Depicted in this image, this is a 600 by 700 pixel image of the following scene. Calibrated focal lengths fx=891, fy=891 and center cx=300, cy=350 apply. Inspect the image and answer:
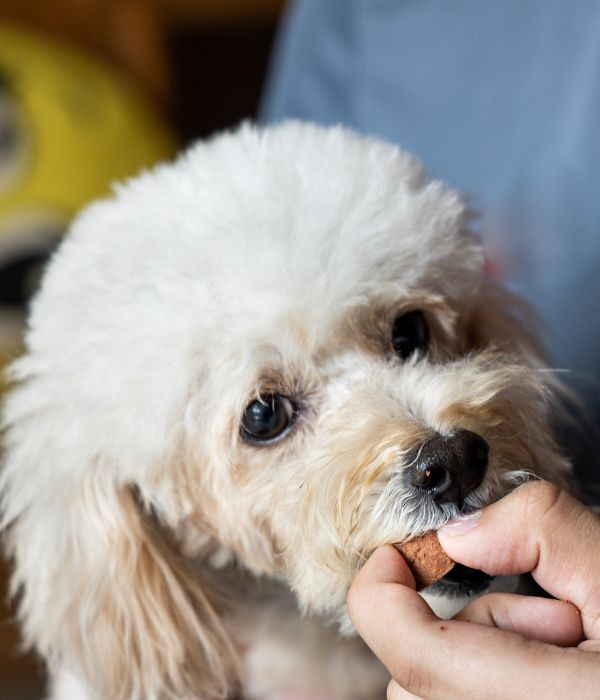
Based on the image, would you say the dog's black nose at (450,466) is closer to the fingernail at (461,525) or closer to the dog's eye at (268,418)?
the fingernail at (461,525)

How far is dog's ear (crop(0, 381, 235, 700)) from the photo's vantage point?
2.93 ft

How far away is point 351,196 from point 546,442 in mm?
292

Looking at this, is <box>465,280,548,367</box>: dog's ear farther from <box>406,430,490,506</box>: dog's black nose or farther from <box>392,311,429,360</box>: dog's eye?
<box>406,430,490,506</box>: dog's black nose

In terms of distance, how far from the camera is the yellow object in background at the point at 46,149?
6.53 feet

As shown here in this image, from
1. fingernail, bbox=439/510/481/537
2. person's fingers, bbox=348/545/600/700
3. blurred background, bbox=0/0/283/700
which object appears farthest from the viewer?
blurred background, bbox=0/0/283/700

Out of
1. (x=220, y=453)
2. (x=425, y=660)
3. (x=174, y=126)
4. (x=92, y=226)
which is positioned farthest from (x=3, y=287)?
(x=425, y=660)

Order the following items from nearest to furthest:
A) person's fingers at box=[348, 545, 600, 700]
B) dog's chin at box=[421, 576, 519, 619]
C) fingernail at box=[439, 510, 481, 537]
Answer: person's fingers at box=[348, 545, 600, 700] → fingernail at box=[439, 510, 481, 537] → dog's chin at box=[421, 576, 519, 619]

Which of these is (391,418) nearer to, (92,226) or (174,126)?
(92,226)

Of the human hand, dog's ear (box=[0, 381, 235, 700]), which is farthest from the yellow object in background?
the human hand

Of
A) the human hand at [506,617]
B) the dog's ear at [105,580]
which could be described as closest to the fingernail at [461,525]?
the human hand at [506,617]

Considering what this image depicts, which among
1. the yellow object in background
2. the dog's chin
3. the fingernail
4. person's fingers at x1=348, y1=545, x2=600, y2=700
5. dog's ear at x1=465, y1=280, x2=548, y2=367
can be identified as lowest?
the dog's chin

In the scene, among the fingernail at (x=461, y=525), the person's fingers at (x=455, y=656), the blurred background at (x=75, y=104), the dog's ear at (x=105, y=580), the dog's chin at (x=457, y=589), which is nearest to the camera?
the person's fingers at (x=455, y=656)

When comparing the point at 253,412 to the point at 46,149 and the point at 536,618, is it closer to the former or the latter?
the point at 536,618

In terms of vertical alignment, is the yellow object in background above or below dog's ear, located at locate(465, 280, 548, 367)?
above
